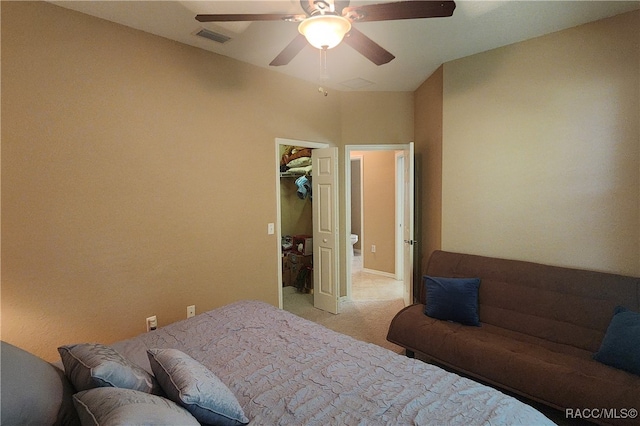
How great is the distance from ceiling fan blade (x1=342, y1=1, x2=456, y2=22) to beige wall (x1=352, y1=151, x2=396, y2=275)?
12.1ft

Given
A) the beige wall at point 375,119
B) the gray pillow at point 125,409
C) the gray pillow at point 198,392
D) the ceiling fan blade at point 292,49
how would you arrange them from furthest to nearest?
the beige wall at point 375,119 → the ceiling fan blade at point 292,49 → the gray pillow at point 198,392 → the gray pillow at point 125,409

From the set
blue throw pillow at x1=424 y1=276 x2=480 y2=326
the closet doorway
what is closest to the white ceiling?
the closet doorway

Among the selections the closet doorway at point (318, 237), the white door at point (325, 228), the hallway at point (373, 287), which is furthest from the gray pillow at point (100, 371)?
the hallway at point (373, 287)

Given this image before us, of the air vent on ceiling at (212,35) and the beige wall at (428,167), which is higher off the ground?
the air vent on ceiling at (212,35)

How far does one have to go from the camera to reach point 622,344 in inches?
73.5

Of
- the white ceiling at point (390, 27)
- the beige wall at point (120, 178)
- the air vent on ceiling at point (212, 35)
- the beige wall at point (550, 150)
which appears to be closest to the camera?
the beige wall at point (120, 178)

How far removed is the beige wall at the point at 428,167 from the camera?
132 inches

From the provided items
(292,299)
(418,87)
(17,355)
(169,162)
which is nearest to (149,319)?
(169,162)

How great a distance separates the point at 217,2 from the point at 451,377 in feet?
8.48

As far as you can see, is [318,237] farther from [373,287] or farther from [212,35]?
[212,35]

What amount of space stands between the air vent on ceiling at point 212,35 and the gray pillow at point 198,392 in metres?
2.36

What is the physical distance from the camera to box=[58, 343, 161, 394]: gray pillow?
1.15 m

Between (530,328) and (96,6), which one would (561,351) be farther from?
(96,6)

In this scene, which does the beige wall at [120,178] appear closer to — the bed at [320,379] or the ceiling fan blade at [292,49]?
the bed at [320,379]
